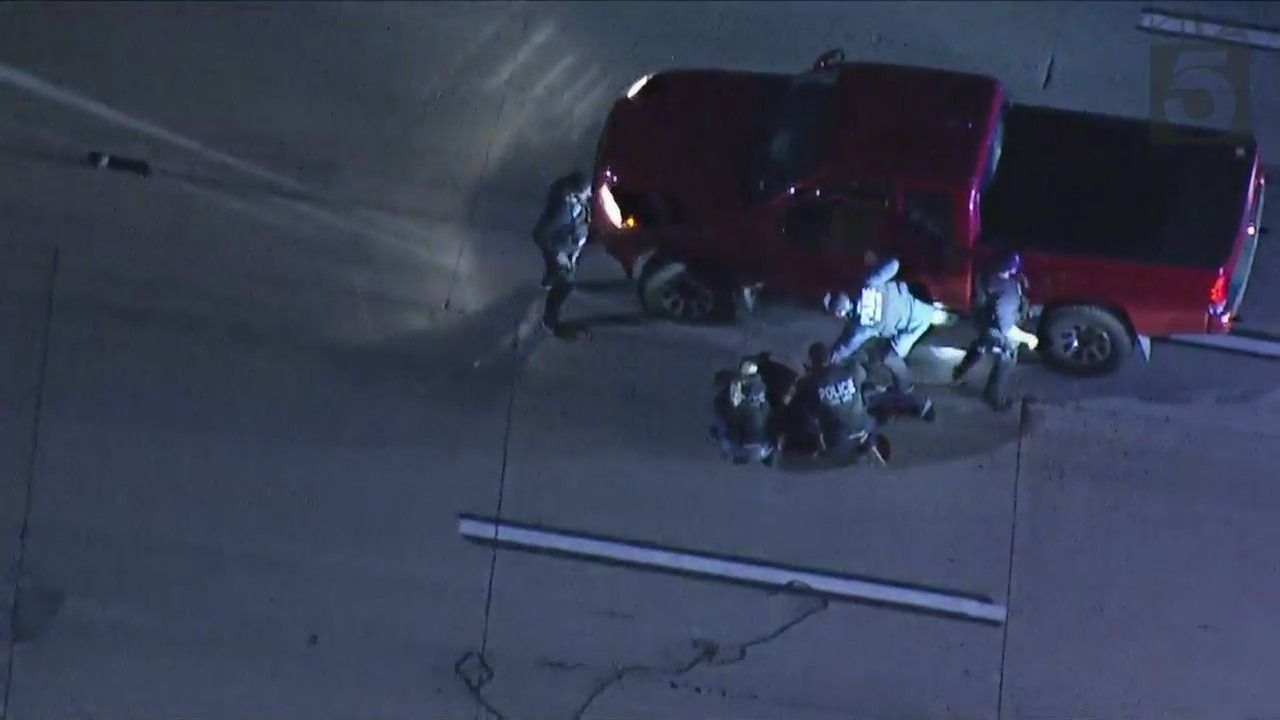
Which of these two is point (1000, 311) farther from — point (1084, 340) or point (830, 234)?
point (830, 234)

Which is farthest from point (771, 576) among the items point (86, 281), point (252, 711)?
point (86, 281)

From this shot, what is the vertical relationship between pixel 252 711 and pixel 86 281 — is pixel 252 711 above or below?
below

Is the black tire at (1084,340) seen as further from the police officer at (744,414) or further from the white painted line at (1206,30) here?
the white painted line at (1206,30)

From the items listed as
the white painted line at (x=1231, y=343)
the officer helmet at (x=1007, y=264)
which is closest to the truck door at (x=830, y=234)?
the officer helmet at (x=1007, y=264)

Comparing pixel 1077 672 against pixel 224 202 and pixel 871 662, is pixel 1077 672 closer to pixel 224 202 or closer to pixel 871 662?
pixel 871 662

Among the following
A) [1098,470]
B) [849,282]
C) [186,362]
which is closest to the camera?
[849,282]

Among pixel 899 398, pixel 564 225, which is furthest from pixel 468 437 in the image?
pixel 899 398
